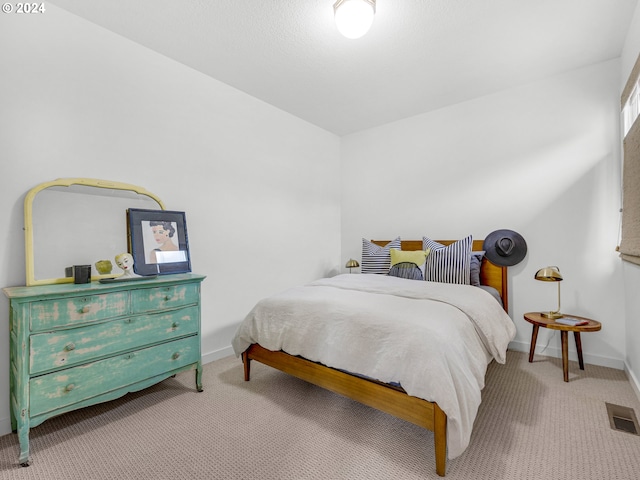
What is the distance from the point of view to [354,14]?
188 centimetres

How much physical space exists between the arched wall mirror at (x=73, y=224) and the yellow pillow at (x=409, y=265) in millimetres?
2434

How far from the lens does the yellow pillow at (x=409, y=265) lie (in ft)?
10.2

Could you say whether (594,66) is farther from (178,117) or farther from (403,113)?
(178,117)

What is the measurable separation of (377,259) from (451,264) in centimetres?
83

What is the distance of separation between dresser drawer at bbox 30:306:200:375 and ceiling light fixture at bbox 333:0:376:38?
2234mm

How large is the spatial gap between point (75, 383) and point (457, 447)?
2049mm

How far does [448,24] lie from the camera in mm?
2205

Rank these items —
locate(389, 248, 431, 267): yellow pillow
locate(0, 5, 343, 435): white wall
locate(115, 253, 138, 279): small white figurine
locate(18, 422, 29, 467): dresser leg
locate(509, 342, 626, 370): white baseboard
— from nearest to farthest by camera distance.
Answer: locate(18, 422, 29, 467): dresser leg, locate(0, 5, 343, 435): white wall, locate(115, 253, 138, 279): small white figurine, locate(509, 342, 626, 370): white baseboard, locate(389, 248, 431, 267): yellow pillow

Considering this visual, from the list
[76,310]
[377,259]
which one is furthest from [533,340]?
[76,310]

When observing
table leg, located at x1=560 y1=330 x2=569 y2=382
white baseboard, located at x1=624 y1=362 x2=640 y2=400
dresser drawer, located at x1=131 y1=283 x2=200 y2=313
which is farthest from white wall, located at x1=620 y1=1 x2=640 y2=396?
dresser drawer, located at x1=131 y1=283 x2=200 y2=313

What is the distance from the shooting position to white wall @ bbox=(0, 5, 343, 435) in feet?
6.22

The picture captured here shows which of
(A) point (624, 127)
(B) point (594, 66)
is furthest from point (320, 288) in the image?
(B) point (594, 66)

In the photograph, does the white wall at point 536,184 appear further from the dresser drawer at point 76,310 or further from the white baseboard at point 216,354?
the dresser drawer at point 76,310

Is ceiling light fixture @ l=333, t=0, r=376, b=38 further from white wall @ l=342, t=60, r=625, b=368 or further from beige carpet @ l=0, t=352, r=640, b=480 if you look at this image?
beige carpet @ l=0, t=352, r=640, b=480
